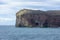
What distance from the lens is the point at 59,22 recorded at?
111125 mm

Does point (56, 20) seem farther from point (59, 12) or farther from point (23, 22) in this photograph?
point (23, 22)

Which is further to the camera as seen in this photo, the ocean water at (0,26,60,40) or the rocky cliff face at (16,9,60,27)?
the rocky cliff face at (16,9,60,27)

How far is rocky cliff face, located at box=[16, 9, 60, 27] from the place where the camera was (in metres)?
112

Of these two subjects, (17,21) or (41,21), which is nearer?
(41,21)

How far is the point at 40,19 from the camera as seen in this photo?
11294cm

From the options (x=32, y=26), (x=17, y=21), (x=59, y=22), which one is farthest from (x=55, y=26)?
(x=17, y=21)

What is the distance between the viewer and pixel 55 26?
363ft

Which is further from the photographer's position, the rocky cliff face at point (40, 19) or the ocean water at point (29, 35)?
the rocky cliff face at point (40, 19)

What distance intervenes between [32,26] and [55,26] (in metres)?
9.36

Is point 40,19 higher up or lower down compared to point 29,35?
lower down

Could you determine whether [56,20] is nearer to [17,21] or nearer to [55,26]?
[55,26]

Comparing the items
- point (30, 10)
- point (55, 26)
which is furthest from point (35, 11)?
point (55, 26)

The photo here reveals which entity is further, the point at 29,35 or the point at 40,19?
the point at 40,19

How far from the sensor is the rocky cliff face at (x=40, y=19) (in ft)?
366
